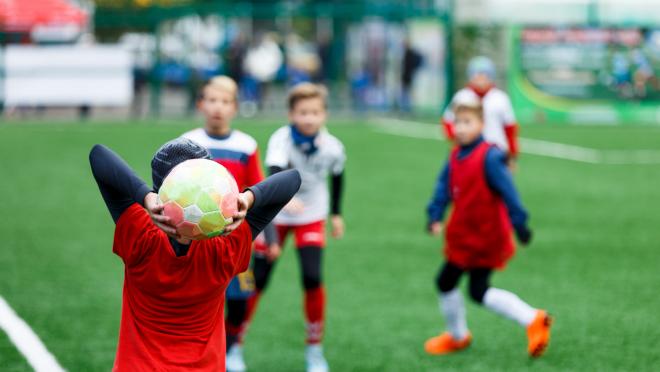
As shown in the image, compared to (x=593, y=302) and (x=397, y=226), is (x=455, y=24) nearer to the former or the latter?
(x=397, y=226)

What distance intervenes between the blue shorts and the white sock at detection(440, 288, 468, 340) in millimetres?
1413

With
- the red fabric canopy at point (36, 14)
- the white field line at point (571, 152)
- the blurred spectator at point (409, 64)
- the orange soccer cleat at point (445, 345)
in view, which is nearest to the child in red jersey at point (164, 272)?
the orange soccer cleat at point (445, 345)

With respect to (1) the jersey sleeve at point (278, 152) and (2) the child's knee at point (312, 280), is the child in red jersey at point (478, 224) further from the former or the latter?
Answer: (1) the jersey sleeve at point (278, 152)

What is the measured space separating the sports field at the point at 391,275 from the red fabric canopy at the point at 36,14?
12.4 meters

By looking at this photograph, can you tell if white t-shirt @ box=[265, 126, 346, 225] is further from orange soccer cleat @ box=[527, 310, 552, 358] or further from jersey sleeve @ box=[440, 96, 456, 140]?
orange soccer cleat @ box=[527, 310, 552, 358]

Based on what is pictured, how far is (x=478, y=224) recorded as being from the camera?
22.4ft

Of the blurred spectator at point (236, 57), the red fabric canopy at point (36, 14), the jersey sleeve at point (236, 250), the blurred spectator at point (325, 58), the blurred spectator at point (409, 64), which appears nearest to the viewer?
the jersey sleeve at point (236, 250)

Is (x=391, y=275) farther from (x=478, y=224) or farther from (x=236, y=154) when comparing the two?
(x=236, y=154)

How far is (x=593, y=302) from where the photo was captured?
8492mm

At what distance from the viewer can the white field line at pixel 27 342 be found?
6371 mm

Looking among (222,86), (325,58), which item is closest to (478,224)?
(222,86)

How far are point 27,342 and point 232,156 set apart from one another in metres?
1.98

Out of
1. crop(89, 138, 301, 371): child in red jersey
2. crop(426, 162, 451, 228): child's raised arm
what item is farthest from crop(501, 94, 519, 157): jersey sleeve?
crop(89, 138, 301, 371): child in red jersey

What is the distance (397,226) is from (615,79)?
783 inches
